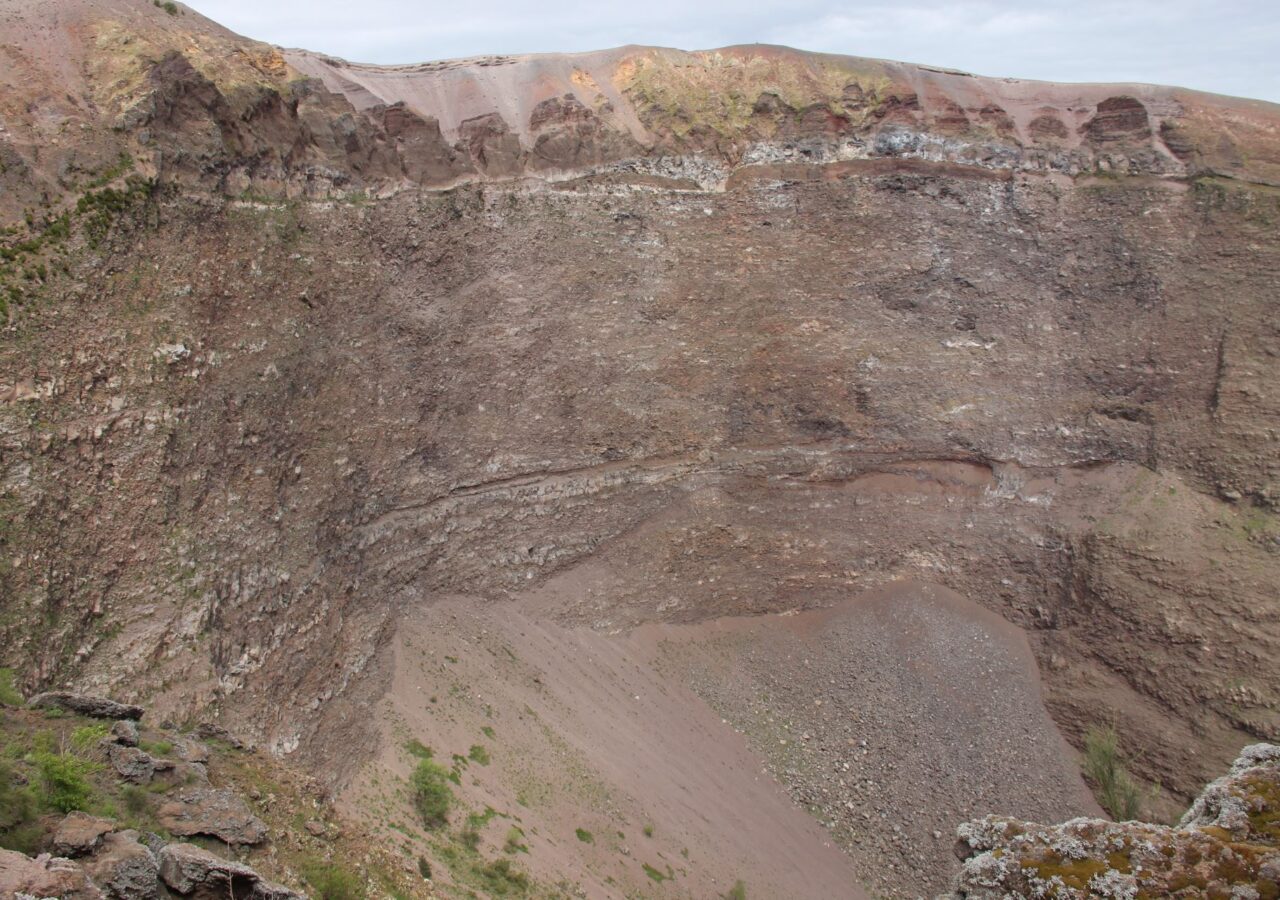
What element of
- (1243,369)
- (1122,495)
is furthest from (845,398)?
(1243,369)

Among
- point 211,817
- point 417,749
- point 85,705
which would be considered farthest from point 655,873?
point 85,705

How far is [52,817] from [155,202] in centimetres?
1518

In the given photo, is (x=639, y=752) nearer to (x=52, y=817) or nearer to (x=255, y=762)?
(x=255, y=762)

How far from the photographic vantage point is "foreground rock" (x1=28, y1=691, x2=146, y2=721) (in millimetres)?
12156

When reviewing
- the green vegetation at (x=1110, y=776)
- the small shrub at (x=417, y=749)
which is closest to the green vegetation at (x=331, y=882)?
the small shrub at (x=417, y=749)

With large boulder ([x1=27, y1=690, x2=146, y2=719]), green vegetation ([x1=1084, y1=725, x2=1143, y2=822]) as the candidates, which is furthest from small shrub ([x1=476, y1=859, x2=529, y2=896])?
green vegetation ([x1=1084, y1=725, x2=1143, y2=822])

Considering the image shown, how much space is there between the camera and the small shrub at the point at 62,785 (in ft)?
30.1

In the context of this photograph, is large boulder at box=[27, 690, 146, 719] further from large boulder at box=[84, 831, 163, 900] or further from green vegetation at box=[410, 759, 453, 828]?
green vegetation at box=[410, 759, 453, 828]

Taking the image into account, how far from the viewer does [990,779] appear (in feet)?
80.8

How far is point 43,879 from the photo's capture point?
6656 millimetres

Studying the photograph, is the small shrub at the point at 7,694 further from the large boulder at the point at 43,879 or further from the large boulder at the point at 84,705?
the large boulder at the point at 43,879

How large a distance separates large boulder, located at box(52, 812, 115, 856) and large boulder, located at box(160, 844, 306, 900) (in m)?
0.65

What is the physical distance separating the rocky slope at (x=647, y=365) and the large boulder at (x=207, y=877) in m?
8.34

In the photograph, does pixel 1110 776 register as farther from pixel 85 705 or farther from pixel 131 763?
pixel 85 705
